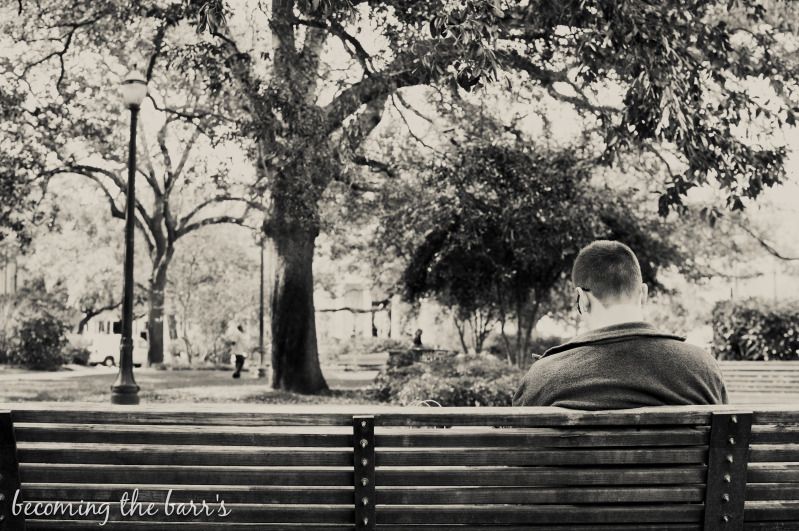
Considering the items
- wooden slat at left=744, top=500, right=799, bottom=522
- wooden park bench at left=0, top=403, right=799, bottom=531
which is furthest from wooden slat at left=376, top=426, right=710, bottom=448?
wooden slat at left=744, top=500, right=799, bottom=522

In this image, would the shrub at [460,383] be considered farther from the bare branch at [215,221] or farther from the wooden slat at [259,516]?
the bare branch at [215,221]

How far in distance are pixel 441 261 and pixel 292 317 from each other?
154 inches

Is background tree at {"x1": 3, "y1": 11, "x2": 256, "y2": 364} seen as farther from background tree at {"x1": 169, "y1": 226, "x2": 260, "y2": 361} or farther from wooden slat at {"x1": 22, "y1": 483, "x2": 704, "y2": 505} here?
wooden slat at {"x1": 22, "y1": 483, "x2": 704, "y2": 505}

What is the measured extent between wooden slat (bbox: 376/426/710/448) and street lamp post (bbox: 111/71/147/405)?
11.7 meters

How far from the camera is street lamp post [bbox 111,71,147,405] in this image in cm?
1372

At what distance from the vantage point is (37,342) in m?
27.9

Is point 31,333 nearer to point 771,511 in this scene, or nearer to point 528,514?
point 528,514

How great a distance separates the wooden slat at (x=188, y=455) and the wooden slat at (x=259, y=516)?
6.2 inches

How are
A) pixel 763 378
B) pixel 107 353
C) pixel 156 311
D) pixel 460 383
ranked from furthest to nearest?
pixel 107 353 → pixel 156 311 → pixel 460 383 → pixel 763 378

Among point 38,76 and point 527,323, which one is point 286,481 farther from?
point 38,76

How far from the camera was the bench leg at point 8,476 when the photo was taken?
297 cm

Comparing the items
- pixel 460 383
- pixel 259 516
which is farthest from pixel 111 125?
pixel 259 516

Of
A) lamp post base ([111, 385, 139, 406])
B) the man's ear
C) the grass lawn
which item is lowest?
the grass lawn

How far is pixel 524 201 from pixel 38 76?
13431 mm
